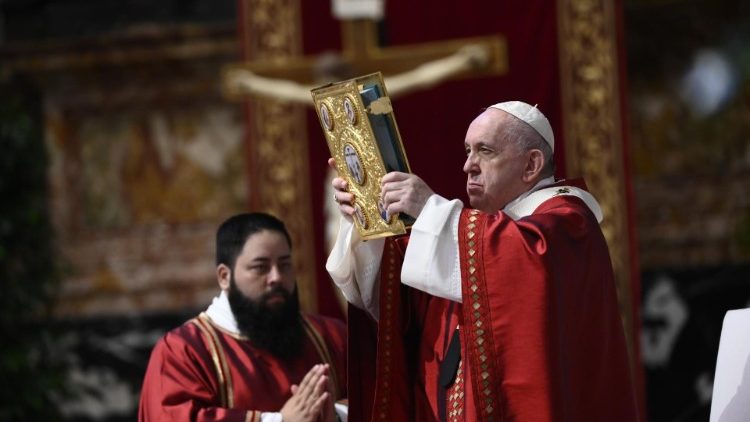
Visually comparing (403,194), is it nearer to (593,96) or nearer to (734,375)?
(734,375)

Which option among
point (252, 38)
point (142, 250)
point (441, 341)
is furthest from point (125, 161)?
point (441, 341)

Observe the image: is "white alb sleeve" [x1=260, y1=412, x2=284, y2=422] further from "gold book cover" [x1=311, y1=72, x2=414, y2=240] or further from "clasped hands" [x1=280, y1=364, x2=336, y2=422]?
"gold book cover" [x1=311, y1=72, x2=414, y2=240]

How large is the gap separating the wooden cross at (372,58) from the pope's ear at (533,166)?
3872mm

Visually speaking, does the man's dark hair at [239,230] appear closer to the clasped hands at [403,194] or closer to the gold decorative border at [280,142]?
the clasped hands at [403,194]

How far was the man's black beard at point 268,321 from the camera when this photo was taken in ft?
15.3

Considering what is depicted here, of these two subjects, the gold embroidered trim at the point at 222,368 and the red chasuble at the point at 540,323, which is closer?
the red chasuble at the point at 540,323

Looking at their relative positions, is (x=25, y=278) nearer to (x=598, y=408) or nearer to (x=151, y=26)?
(x=151, y=26)

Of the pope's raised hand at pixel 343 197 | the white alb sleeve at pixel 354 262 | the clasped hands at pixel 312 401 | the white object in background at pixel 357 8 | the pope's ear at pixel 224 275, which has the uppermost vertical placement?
the white object in background at pixel 357 8

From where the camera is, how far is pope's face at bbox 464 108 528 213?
3.96 metres

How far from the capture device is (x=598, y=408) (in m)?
3.78

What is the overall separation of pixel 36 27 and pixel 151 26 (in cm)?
97

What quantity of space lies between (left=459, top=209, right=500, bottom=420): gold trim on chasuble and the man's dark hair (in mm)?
1135

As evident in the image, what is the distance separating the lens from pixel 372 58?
8.00m

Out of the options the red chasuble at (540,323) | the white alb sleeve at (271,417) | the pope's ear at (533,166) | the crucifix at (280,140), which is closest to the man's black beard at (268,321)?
the white alb sleeve at (271,417)
